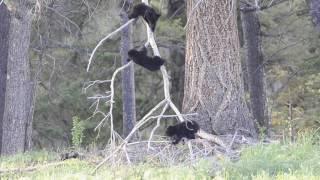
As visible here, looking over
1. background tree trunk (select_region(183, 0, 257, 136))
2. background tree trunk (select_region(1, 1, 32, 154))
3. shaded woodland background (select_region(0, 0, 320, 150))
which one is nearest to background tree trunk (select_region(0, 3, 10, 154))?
background tree trunk (select_region(1, 1, 32, 154))

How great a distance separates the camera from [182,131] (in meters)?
8.61

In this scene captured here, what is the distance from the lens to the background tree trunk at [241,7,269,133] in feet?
56.3

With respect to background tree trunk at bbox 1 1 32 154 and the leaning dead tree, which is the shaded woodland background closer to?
background tree trunk at bbox 1 1 32 154

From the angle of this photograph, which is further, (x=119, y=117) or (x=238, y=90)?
(x=119, y=117)

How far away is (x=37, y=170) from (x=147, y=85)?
13512 millimetres

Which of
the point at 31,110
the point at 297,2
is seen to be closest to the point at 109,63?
the point at 31,110

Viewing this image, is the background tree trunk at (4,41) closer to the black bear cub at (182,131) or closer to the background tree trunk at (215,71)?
the background tree trunk at (215,71)

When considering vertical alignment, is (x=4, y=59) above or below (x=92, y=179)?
above

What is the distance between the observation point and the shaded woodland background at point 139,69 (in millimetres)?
18891

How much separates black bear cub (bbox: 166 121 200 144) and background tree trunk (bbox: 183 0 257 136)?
0.96 m

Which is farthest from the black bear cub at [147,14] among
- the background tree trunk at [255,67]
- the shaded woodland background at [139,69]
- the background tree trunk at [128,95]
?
the shaded woodland background at [139,69]

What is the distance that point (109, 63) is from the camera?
20547 mm

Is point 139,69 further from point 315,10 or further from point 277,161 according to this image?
point 277,161

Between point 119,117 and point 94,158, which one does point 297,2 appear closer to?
point 119,117
